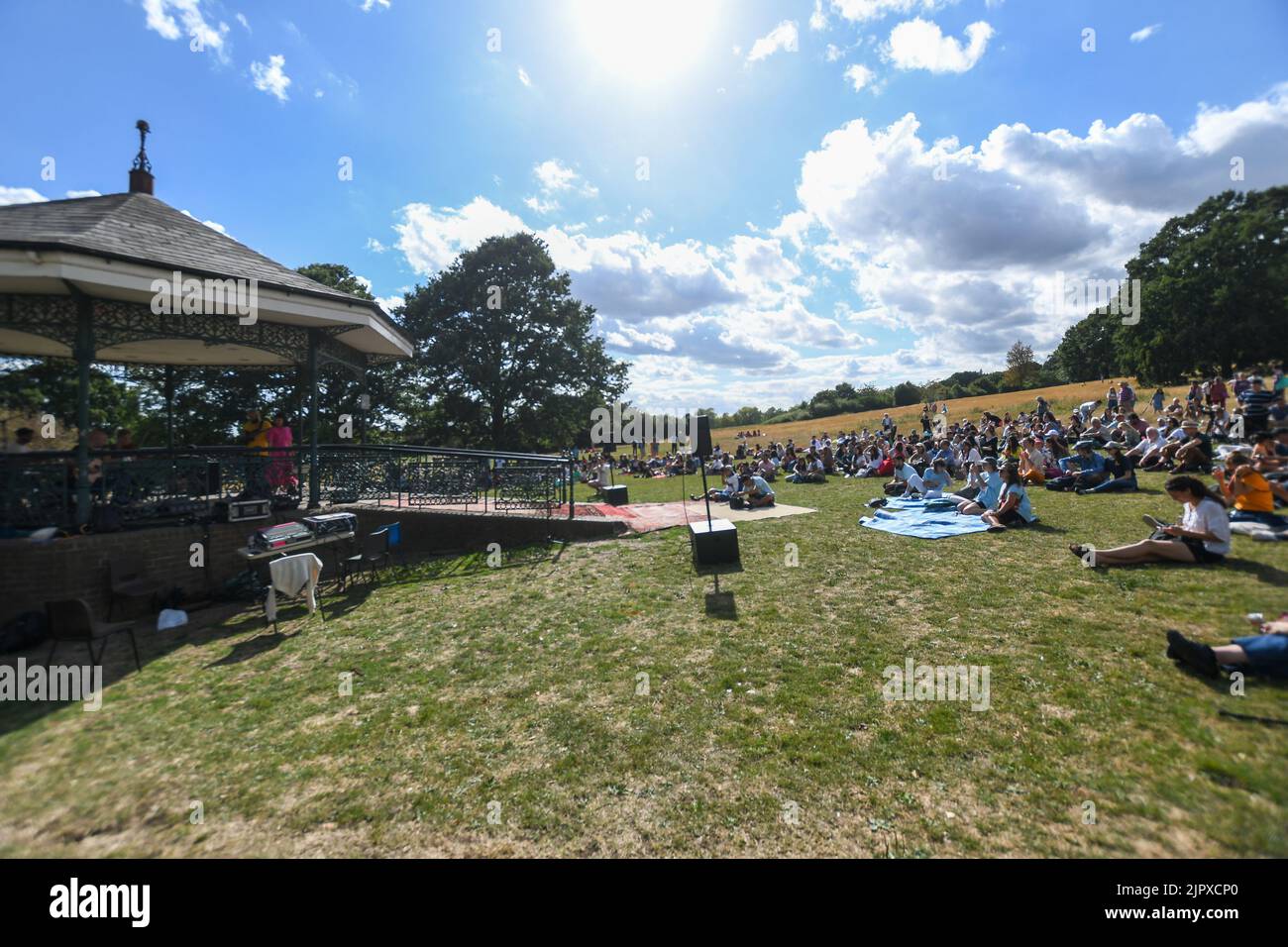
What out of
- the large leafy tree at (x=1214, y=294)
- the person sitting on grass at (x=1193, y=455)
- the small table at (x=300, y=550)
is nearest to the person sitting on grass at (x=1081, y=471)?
the person sitting on grass at (x=1193, y=455)

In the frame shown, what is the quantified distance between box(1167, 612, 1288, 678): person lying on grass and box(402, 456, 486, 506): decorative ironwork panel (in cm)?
1099

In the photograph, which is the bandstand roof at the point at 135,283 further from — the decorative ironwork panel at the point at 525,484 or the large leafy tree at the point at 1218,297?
the large leafy tree at the point at 1218,297

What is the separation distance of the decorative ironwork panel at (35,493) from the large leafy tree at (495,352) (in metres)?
20.7

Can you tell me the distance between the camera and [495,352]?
27938mm

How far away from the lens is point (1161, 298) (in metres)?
35.0

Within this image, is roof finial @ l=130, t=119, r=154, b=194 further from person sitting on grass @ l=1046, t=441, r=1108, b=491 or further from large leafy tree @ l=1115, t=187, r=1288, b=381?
large leafy tree @ l=1115, t=187, r=1288, b=381

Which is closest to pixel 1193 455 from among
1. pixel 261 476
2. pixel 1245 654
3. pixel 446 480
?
pixel 1245 654

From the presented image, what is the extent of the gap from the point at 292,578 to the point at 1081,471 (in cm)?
1603

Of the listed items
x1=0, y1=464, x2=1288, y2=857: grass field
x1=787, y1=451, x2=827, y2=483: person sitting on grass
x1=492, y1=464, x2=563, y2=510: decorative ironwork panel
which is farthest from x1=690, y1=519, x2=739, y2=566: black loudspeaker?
x1=787, y1=451, x2=827, y2=483: person sitting on grass
